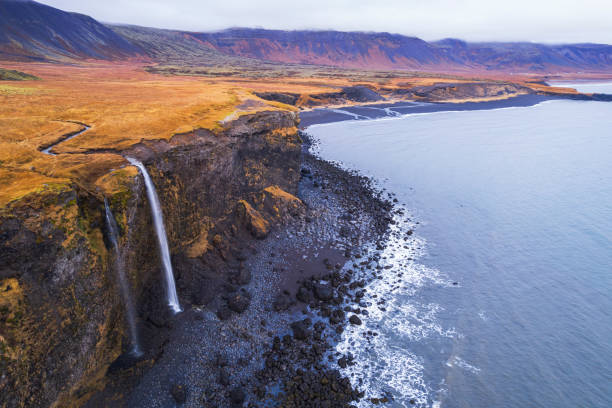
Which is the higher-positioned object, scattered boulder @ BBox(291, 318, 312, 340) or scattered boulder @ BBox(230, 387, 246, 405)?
scattered boulder @ BBox(291, 318, 312, 340)

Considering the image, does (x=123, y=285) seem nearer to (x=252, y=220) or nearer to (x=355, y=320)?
(x=252, y=220)

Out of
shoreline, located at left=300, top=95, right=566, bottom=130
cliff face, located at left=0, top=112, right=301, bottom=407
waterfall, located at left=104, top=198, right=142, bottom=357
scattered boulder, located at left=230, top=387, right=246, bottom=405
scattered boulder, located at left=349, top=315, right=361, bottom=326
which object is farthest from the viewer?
shoreline, located at left=300, top=95, right=566, bottom=130

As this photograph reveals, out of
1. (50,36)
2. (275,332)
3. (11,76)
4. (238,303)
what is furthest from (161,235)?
(50,36)

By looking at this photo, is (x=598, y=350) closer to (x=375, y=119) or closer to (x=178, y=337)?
(x=178, y=337)

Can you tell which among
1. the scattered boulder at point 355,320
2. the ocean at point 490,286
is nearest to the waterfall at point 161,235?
the scattered boulder at point 355,320

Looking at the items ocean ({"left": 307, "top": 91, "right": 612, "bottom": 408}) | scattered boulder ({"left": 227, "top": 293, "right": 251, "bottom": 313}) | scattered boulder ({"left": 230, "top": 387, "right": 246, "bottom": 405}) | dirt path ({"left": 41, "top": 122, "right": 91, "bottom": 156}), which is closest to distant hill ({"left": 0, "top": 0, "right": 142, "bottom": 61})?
dirt path ({"left": 41, "top": 122, "right": 91, "bottom": 156})

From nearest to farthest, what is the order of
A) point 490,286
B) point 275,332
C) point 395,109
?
point 275,332 < point 490,286 < point 395,109

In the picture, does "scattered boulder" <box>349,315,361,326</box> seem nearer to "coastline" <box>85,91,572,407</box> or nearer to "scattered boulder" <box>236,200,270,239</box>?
"coastline" <box>85,91,572,407</box>
